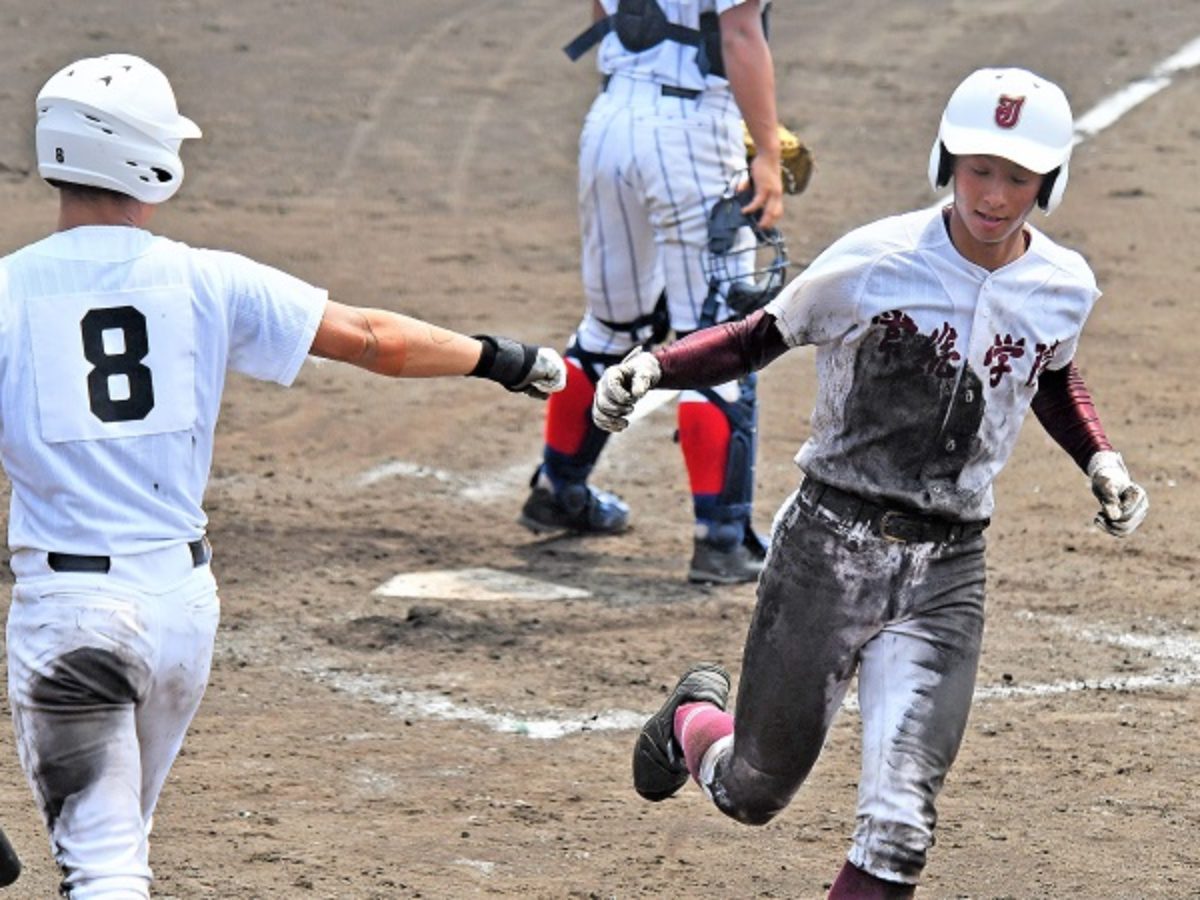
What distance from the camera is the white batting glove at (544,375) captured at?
489cm

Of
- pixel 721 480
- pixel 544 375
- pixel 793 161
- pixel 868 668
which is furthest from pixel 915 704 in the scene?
pixel 793 161

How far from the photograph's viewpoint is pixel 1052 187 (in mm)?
4836

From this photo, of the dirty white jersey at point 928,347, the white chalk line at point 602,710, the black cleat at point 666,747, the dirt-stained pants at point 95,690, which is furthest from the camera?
the white chalk line at point 602,710

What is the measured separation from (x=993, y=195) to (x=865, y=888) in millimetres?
1445

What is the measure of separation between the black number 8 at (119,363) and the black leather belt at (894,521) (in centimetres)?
152

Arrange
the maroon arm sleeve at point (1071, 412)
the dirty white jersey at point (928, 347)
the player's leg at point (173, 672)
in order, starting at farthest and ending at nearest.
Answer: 1. the maroon arm sleeve at point (1071, 412)
2. the dirty white jersey at point (928, 347)
3. the player's leg at point (173, 672)

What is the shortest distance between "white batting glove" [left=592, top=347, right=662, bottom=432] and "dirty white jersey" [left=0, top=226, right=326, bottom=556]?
0.89m

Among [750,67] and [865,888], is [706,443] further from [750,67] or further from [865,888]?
[865,888]

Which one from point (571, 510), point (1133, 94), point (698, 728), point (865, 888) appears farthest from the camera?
point (1133, 94)

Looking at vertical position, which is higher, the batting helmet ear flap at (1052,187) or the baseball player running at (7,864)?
the batting helmet ear flap at (1052,187)

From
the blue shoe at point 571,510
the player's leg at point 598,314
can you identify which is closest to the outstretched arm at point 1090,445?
the player's leg at point 598,314

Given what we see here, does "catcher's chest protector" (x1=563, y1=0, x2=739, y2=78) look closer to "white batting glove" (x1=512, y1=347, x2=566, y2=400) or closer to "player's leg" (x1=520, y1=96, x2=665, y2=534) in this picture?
"player's leg" (x1=520, y1=96, x2=665, y2=534)

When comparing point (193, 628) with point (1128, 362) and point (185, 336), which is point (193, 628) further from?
point (1128, 362)

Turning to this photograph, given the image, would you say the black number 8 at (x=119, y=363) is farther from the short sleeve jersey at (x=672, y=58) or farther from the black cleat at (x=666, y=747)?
the short sleeve jersey at (x=672, y=58)
